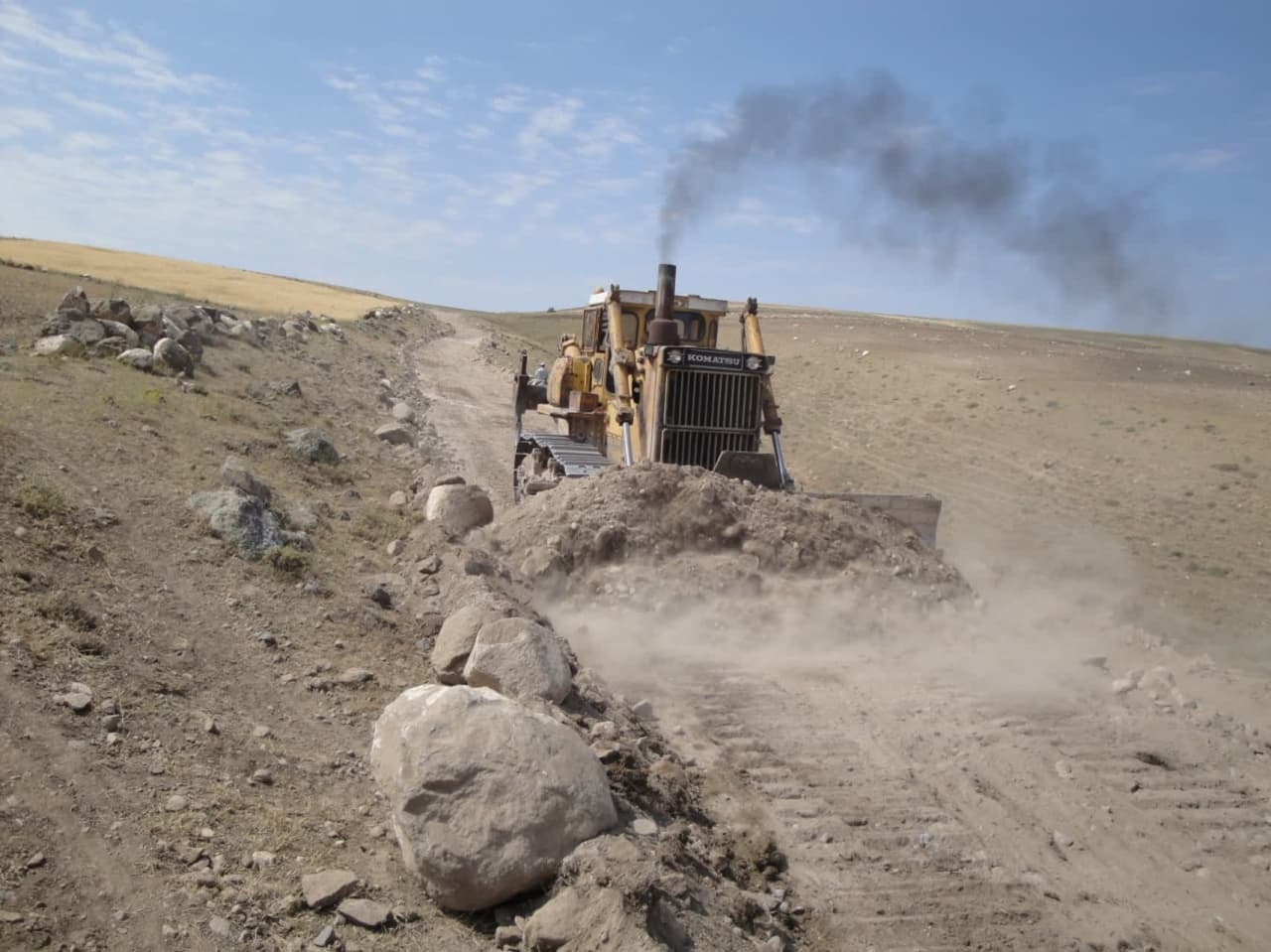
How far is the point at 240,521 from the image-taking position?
872cm

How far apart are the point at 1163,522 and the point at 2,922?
18.0 m

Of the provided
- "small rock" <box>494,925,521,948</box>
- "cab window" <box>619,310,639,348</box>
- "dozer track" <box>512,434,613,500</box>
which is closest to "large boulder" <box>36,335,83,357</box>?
"dozer track" <box>512,434,613,500</box>

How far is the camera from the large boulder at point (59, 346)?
44.7ft

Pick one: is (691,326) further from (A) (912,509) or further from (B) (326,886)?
(B) (326,886)

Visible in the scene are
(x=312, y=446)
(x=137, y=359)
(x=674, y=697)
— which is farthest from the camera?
(x=137, y=359)

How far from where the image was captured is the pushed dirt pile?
1055cm

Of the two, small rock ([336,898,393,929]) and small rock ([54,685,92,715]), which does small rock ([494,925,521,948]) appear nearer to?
small rock ([336,898,393,929])

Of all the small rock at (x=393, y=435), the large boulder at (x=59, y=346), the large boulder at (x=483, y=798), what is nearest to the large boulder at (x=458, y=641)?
the large boulder at (x=483, y=798)

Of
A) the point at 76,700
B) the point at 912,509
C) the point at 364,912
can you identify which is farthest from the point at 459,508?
the point at 364,912

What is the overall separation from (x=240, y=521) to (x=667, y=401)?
5.11 meters

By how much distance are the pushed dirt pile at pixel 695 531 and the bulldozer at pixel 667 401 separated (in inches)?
27.1

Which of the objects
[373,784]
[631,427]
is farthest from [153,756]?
[631,427]

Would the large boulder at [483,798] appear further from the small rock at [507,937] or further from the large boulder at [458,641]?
the large boulder at [458,641]

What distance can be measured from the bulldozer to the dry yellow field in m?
27.1
